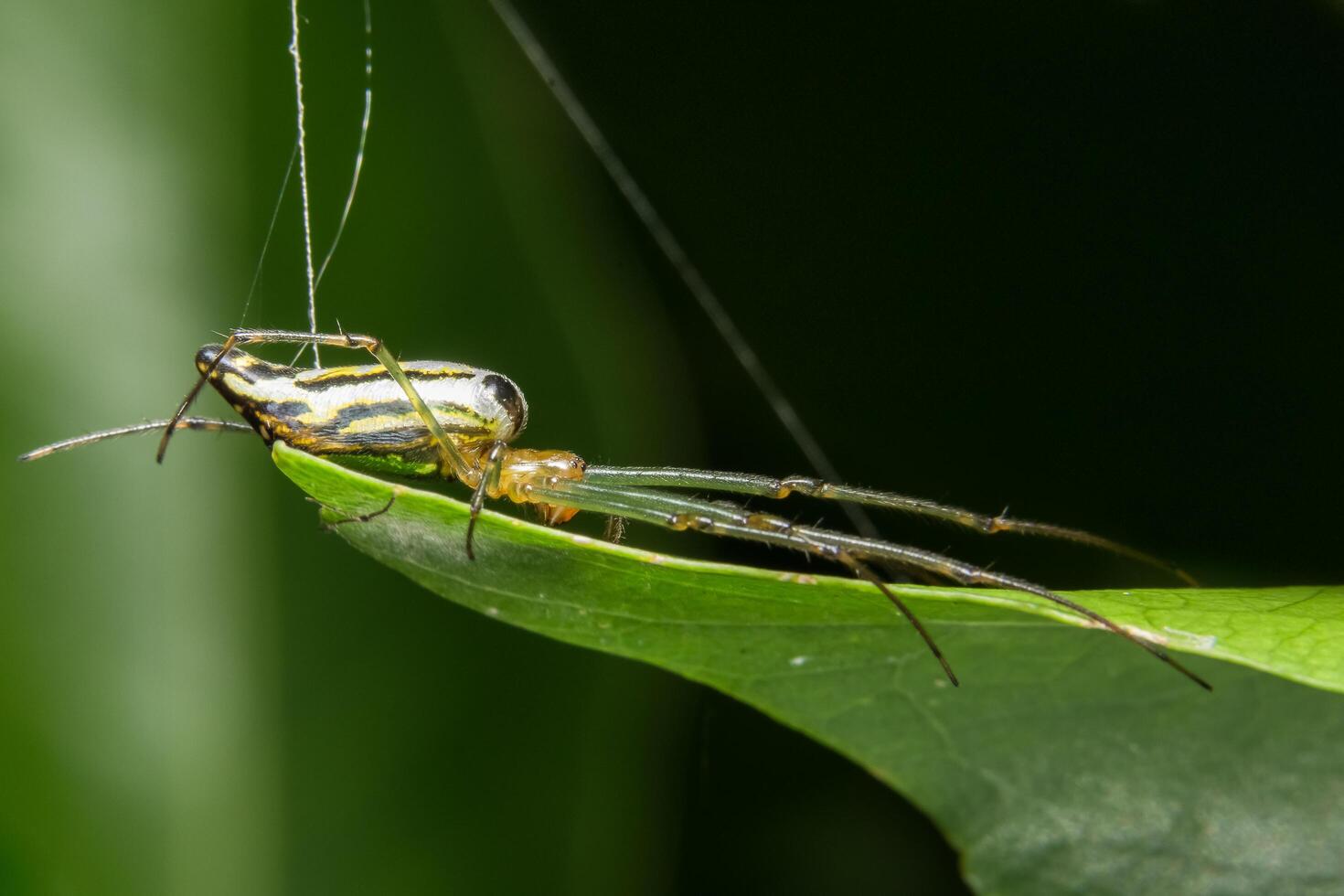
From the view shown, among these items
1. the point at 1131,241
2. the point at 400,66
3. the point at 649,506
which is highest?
the point at 400,66

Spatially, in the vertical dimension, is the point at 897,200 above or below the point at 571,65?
below

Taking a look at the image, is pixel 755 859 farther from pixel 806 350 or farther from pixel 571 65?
pixel 571 65

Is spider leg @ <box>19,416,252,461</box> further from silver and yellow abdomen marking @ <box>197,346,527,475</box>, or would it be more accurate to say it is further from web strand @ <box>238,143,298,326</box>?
web strand @ <box>238,143,298,326</box>

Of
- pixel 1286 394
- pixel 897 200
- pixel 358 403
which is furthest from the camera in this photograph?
pixel 897 200

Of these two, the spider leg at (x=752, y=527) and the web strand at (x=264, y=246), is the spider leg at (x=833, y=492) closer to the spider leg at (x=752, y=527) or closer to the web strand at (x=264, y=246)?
the spider leg at (x=752, y=527)

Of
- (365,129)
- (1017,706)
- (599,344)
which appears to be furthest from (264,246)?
(1017,706)

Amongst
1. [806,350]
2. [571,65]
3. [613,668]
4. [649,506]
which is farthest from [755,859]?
[571,65]

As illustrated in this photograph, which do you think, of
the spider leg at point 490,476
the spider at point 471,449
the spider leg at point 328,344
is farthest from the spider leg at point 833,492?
the spider leg at point 328,344

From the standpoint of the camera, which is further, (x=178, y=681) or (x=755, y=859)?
(x=755, y=859)
